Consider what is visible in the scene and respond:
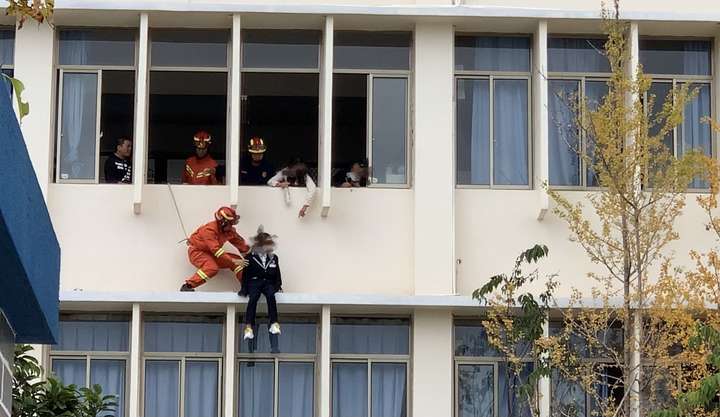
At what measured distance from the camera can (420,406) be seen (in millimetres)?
25047

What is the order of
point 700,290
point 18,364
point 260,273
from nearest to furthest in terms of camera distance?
point 18,364
point 700,290
point 260,273

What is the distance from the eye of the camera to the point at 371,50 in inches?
1020

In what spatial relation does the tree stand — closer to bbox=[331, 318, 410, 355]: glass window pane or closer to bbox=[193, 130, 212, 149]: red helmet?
bbox=[331, 318, 410, 355]: glass window pane

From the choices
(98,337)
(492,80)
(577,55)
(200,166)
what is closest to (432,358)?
(492,80)

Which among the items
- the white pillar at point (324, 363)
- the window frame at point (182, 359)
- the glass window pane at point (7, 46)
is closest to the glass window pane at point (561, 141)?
the white pillar at point (324, 363)

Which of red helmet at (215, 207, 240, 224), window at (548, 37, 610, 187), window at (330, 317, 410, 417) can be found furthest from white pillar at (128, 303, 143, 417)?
window at (548, 37, 610, 187)

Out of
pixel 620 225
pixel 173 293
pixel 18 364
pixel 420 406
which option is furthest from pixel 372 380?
pixel 18 364

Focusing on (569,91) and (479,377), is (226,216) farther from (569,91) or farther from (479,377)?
(569,91)

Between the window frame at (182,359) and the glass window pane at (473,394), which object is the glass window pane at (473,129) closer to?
the glass window pane at (473,394)

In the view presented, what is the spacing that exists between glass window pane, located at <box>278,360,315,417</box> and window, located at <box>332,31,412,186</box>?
226 centimetres

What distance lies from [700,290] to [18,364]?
835cm

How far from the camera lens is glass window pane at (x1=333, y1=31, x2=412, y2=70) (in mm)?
25859

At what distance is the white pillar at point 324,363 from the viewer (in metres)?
25.0

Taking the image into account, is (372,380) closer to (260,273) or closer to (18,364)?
(260,273)
